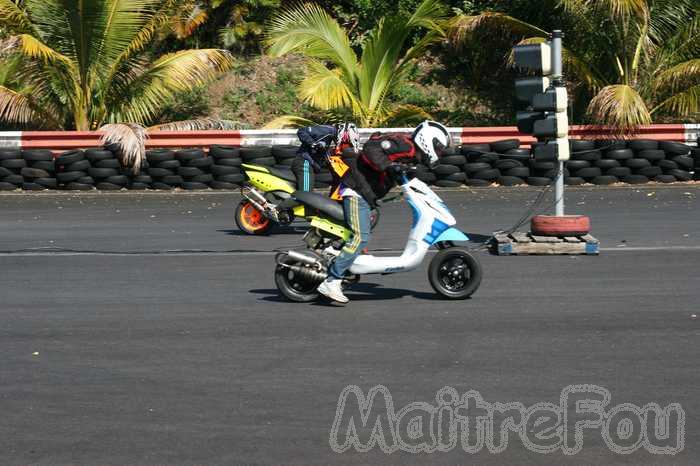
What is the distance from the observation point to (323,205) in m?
10.2

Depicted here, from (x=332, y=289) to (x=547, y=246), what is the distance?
4.03 meters

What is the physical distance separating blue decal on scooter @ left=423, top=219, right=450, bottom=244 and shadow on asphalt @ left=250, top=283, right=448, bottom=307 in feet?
2.05

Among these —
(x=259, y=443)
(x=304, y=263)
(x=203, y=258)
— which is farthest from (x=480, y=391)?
(x=203, y=258)

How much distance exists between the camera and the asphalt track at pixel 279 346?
246 inches

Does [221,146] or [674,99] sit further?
[674,99]

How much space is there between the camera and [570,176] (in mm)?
20578

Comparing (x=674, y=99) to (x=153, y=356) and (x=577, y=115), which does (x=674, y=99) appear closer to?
(x=577, y=115)

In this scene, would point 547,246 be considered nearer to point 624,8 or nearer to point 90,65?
point 624,8

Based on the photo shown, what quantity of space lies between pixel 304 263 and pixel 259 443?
4.08 meters

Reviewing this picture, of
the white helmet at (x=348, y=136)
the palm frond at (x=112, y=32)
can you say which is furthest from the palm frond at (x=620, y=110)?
the palm frond at (x=112, y=32)

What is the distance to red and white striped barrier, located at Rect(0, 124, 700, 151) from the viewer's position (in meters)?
20.9

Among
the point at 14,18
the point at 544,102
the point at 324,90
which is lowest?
the point at 324,90

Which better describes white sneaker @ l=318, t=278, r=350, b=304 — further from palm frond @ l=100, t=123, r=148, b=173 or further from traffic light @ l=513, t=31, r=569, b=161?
palm frond @ l=100, t=123, r=148, b=173

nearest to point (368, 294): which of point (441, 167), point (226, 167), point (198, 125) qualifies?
point (441, 167)
